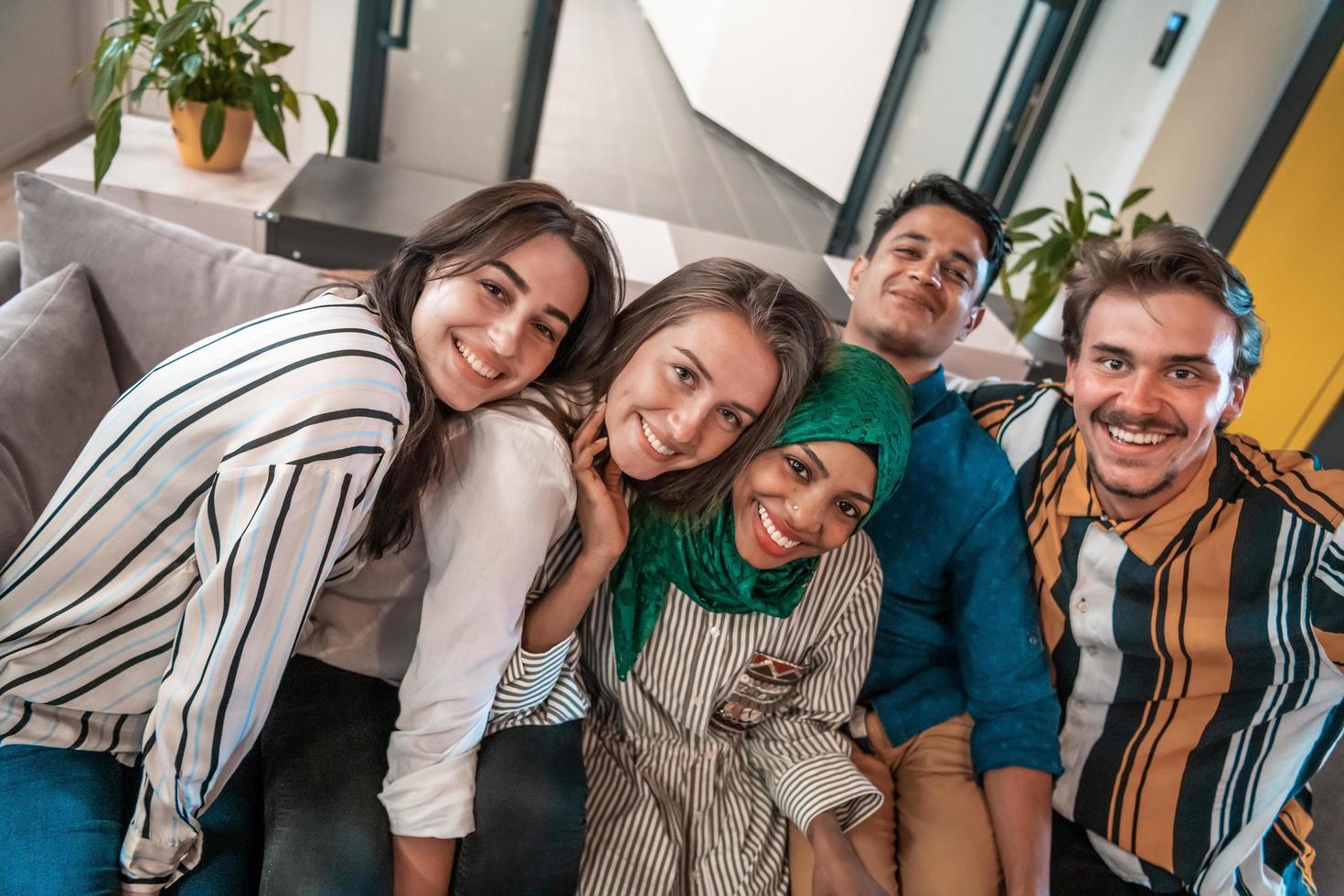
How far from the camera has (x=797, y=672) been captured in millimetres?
1429

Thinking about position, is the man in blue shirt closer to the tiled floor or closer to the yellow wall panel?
the yellow wall panel

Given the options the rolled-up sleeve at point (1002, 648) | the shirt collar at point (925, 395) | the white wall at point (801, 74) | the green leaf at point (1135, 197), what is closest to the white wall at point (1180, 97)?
the green leaf at point (1135, 197)

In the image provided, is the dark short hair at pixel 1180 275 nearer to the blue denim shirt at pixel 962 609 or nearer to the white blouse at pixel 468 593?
the blue denim shirt at pixel 962 609

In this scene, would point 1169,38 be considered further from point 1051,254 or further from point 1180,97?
point 1051,254

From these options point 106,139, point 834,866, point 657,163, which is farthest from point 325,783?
point 657,163

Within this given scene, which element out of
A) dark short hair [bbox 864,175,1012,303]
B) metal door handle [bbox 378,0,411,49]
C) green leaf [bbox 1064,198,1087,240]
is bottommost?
metal door handle [bbox 378,0,411,49]

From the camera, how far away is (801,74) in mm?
5941

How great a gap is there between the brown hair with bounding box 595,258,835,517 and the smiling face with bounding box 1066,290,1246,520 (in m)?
0.53

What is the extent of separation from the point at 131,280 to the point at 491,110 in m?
2.43

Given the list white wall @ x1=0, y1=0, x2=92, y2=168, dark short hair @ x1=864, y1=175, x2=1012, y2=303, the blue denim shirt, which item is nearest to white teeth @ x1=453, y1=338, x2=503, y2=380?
the blue denim shirt

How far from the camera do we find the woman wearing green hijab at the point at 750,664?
1.25m

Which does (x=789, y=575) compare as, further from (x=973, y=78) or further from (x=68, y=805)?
(x=973, y=78)

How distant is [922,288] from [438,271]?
3.30ft

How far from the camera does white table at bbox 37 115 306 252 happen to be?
7.36 feet
